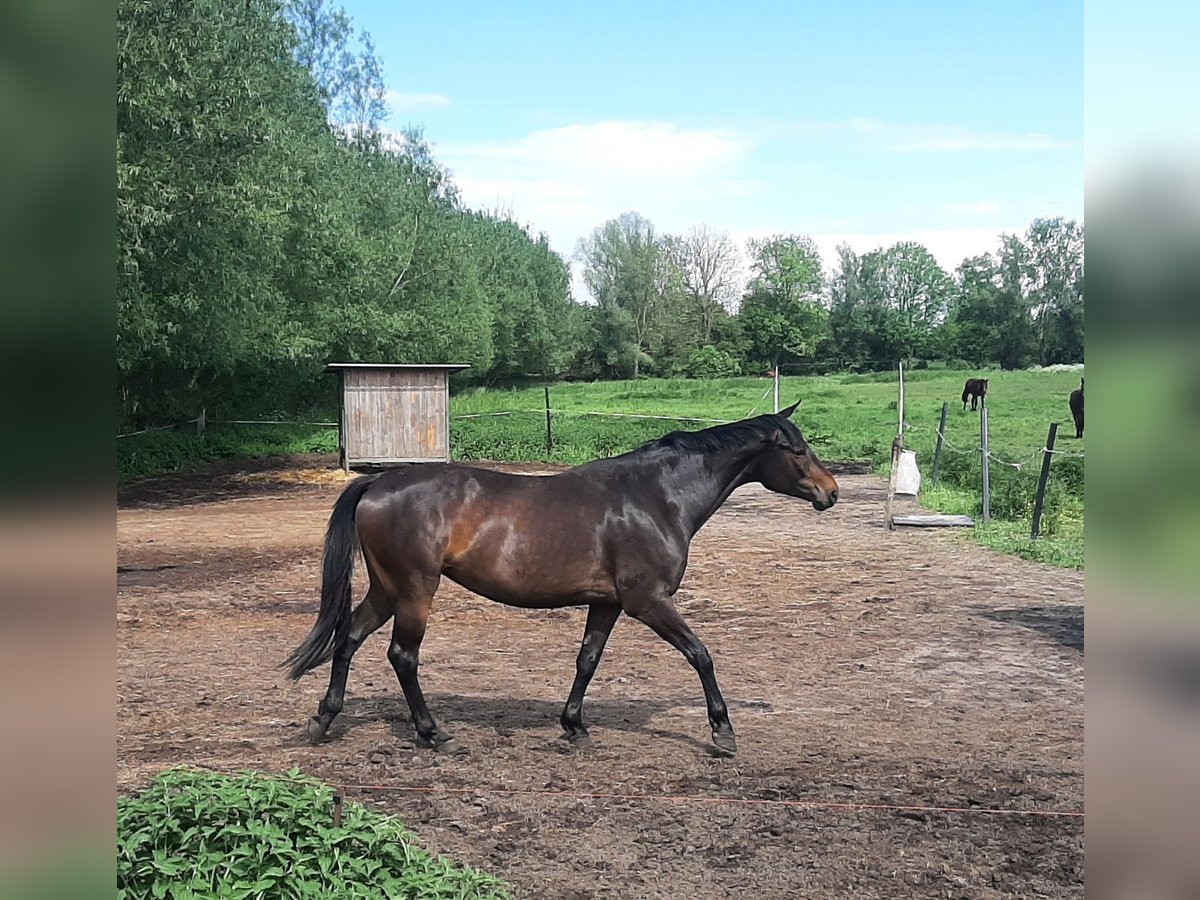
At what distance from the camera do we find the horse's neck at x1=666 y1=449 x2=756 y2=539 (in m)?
4.68

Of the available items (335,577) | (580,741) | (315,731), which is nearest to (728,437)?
(580,741)

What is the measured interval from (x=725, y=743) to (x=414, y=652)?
4.51 feet

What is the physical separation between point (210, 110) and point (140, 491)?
607cm

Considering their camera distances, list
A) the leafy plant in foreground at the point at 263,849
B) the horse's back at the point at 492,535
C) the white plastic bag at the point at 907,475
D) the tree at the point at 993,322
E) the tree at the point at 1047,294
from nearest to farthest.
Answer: the leafy plant in foreground at the point at 263,849 → the horse's back at the point at 492,535 → the white plastic bag at the point at 907,475 → the tree at the point at 1047,294 → the tree at the point at 993,322

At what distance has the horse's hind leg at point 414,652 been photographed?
447 cm

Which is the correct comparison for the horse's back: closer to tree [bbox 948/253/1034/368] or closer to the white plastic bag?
the white plastic bag

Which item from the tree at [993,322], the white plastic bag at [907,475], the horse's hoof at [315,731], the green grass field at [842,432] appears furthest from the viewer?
the tree at [993,322]

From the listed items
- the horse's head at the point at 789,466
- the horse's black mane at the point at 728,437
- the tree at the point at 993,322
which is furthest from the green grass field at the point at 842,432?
the horse's black mane at the point at 728,437

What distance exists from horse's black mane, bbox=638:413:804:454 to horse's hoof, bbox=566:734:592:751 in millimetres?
1309

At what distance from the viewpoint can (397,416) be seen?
55.7 ft

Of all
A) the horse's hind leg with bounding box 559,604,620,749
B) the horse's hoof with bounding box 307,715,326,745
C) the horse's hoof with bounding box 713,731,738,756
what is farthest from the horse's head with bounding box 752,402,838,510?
the horse's hoof with bounding box 307,715,326,745

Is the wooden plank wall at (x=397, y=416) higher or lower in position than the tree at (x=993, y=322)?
lower

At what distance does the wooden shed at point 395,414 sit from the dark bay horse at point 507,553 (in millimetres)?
12381

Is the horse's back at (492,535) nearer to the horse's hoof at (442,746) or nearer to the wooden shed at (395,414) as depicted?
the horse's hoof at (442,746)
